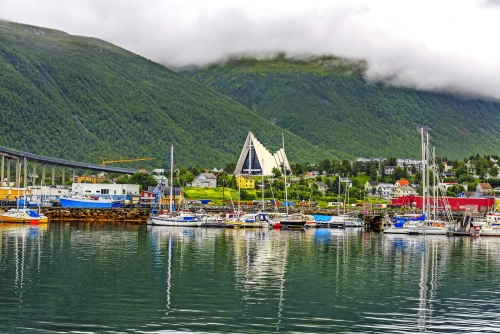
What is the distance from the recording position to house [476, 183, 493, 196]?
525 feet

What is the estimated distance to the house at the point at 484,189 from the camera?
159887 millimetres

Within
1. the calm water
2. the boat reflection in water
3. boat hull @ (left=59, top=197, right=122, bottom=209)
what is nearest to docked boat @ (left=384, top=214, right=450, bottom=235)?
the boat reflection in water

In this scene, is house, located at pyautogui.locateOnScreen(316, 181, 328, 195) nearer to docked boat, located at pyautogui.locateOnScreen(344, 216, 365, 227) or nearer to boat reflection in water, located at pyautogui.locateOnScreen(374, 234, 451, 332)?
docked boat, located at pyautogui.locateOnScreen(344, 216, 365, 227)

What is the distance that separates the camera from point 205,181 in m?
169

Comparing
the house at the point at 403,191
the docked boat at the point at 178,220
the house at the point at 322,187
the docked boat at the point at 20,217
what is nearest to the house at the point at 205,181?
the house at the point at 322,187

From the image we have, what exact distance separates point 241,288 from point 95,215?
74705 millimetres

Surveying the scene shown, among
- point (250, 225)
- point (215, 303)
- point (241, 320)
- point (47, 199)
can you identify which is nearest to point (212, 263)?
point (215, 303)

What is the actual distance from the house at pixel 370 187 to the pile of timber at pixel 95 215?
71.7 metres

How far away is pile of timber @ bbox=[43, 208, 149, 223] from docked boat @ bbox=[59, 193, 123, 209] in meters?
8.24

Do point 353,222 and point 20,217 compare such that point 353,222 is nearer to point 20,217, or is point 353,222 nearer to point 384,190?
point 20,217

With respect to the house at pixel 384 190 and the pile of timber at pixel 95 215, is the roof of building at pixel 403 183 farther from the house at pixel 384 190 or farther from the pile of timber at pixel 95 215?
the pile of timber at pixel 95 215

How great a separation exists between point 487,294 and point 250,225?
60.4 m

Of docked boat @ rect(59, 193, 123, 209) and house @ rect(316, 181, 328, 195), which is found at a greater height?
house @ rect(316, 181, 328, 195)

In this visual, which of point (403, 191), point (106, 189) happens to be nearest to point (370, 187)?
point (403, 191)
